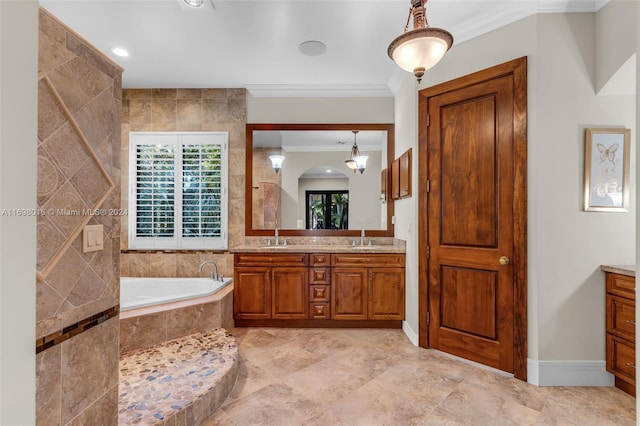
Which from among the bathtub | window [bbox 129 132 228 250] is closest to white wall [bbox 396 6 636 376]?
the bathtub

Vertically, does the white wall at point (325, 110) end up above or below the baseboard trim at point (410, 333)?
above

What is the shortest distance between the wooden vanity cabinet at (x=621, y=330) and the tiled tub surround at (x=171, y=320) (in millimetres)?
3172

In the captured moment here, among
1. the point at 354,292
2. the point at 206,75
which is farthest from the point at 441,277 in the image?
the point at 206,75

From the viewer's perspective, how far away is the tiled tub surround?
7.73 ft

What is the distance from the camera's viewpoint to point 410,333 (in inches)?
114

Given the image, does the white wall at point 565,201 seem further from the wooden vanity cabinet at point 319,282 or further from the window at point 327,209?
the window at point 327,209

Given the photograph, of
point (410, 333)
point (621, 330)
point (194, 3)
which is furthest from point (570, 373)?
point (194, 3)

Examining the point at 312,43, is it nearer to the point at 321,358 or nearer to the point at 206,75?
the point at 206,75

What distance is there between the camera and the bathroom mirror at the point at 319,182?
3666 mm

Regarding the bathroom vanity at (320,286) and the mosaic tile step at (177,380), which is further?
the bathroom vanity at (320,286)

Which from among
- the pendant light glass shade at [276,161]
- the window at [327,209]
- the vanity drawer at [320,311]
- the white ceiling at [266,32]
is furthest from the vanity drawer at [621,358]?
the pendant light glass shade at [276,161]

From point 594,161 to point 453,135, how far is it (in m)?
0.98

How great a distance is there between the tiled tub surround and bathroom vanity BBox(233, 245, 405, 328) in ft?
1.08

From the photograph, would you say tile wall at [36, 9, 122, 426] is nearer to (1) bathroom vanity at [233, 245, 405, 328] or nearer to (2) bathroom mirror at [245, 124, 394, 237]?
(1) bathroom vanity at [233, 245, 405, 328]
